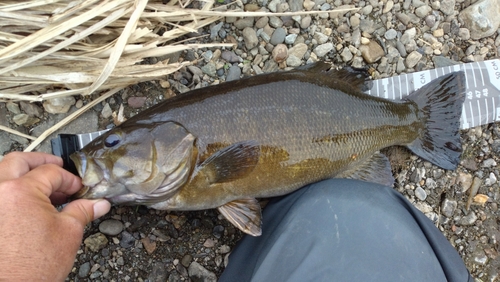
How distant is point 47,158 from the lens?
2.53 meters

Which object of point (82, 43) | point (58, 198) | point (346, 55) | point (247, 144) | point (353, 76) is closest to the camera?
point (58, 198)

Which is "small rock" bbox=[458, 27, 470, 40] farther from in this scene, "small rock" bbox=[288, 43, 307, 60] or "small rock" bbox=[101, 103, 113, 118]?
"small rock" bbox=[101, 103, 113, 118]

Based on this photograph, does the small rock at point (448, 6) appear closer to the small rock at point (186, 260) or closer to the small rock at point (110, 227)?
the small rock at point (186, 260)

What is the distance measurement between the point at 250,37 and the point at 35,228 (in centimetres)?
232

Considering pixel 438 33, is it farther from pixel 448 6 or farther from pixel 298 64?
pixel 298 64

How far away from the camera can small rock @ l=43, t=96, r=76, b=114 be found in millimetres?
3205

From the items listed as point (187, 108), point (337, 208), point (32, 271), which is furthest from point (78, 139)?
point (337, 208)

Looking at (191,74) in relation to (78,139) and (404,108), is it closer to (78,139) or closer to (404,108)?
(78,139)

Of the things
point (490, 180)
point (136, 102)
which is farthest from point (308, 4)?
point (490, 180)

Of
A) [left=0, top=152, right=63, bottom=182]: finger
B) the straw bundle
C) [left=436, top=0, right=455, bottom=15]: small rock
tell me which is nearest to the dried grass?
the straw bundle

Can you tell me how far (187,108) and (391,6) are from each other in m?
2.27

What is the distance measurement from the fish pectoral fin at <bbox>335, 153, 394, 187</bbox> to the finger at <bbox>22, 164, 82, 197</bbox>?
1.98m

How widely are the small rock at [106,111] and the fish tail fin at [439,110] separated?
2.54 metres

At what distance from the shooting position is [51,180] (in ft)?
7.25
